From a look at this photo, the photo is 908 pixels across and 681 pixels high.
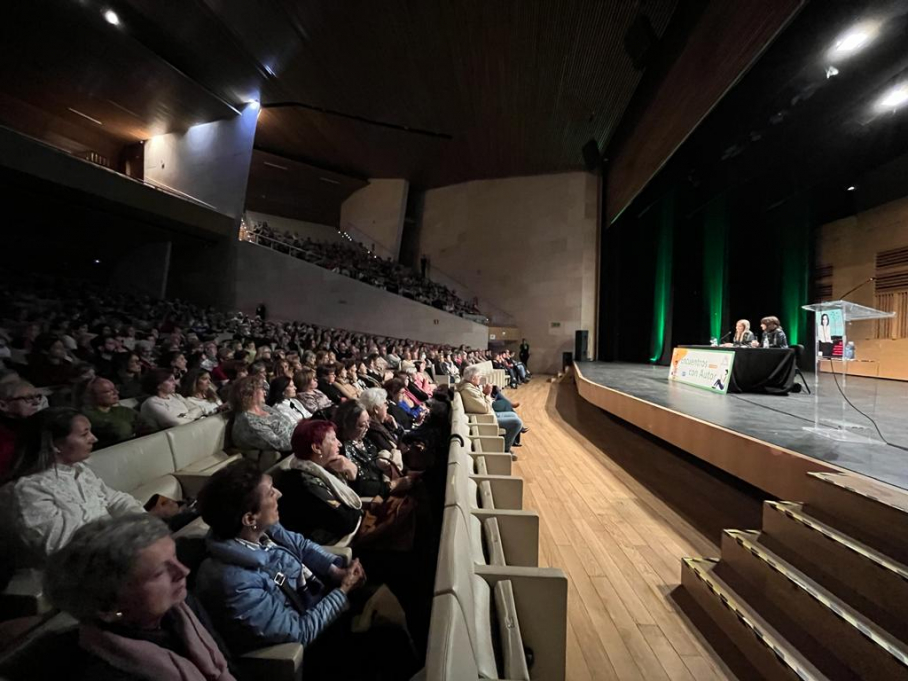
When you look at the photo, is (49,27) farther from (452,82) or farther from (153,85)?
(452,82)

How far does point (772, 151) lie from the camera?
530cm

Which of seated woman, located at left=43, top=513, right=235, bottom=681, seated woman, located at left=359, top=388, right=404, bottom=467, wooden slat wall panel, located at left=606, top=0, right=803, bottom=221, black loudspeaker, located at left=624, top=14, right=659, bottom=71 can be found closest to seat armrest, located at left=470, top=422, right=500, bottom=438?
seated woman, located at left=359, top=388, right=404, bottom=467

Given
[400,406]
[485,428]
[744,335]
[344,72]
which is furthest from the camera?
[344,72]

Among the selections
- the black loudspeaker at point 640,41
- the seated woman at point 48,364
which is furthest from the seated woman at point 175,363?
the black loudspeaker at point 640,41

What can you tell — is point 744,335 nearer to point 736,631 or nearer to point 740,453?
point 740,453

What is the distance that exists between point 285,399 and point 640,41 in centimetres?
679

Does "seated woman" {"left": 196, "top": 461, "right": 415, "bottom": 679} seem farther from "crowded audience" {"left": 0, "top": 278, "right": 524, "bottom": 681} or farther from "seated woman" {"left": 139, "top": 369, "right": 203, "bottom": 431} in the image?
"seated woman" {"left": 139, "top": 369, "right": 203, "bottom": 431}

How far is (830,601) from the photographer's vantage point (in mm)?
1356

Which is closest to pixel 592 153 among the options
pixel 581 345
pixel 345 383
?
pixel 581 345

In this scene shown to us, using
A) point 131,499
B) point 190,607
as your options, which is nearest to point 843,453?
point 190,607

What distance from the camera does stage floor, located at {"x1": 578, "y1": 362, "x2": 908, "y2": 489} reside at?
1954mm

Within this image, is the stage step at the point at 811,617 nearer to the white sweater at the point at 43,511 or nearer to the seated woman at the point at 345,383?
the white sweater at the point at 43,511

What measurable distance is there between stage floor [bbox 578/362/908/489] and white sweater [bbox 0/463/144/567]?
2705 millimetres

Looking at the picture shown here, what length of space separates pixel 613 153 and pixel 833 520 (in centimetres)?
1003
